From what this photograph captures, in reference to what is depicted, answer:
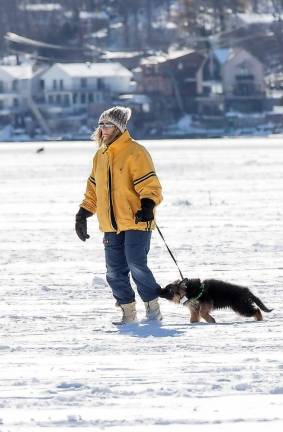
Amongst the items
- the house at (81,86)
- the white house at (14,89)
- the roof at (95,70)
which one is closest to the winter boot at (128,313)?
the house at (81,86)

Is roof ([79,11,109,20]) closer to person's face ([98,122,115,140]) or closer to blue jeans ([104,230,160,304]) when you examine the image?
blue jeans ([104,230,160,304])

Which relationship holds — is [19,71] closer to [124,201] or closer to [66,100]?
[66,100]

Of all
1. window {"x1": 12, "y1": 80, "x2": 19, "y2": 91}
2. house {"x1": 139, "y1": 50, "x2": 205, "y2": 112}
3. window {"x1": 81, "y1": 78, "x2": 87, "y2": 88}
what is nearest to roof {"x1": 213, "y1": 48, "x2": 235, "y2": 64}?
house {"x1": 139, "y1": 50, "x2": 205, "y2": 112}

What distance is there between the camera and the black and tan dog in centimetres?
778

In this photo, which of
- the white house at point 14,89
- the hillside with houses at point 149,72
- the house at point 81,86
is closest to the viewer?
the hillside with houses at point 149,72

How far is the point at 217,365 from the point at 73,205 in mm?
14623

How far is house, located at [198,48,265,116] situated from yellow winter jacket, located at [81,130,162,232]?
72.9 metres

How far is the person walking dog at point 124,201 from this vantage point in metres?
7.42

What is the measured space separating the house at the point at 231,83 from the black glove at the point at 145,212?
240 feet

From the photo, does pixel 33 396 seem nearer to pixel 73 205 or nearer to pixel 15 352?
pixel 15 352

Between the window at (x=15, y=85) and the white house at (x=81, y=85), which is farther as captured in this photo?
the window at (x=15, y=85)

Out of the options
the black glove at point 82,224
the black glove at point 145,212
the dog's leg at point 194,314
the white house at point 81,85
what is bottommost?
the white house at point 81,85

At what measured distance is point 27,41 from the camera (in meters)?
105

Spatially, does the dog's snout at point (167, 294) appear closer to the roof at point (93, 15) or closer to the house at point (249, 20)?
the house at point (249, 20)
